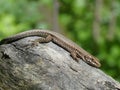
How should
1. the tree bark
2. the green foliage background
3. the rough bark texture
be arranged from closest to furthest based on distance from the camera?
the rough bark texture → the green foliage background → the tree bark

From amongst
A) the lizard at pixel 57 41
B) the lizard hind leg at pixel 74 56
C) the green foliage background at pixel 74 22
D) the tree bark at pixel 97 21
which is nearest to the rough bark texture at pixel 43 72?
the lizard hind leg at pixel 74 56

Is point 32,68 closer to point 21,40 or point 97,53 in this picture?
point 21,40

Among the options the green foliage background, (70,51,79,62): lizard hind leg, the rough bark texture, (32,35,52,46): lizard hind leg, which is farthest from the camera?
the green foliage background

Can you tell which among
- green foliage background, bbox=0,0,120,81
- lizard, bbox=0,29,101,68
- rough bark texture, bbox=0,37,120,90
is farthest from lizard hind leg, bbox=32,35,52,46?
green foliage background, bbox=0,0,120,81

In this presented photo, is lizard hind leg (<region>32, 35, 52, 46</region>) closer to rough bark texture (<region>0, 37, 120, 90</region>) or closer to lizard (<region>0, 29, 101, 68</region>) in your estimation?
lizard (<region>0, 29, 101, 68</region>)

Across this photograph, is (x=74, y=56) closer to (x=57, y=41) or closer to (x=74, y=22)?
(x=57, y=41)

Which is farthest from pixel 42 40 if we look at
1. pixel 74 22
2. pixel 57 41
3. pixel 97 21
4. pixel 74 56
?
pixel 74 22

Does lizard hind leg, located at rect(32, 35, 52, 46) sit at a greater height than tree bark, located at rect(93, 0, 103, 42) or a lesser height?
lesser
